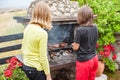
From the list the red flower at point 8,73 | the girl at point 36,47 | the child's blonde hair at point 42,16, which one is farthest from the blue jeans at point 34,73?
the red flower at point 8,73

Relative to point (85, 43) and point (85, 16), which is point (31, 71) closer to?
point (85, 43)

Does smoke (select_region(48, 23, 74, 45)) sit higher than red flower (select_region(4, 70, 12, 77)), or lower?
higher

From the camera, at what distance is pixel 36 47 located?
128 inches

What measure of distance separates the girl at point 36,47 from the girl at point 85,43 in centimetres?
75

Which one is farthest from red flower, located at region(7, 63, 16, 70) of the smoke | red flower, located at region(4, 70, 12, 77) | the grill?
the smoke

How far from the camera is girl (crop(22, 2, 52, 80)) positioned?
3191 mm

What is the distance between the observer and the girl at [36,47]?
3.19 metres

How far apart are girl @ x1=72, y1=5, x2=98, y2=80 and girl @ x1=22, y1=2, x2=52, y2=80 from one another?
75 centimetres

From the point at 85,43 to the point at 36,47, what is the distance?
38.7 inches

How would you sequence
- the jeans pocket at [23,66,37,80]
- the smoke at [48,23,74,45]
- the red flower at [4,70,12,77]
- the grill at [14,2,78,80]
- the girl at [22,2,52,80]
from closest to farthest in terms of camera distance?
1. the girl at [22,2,52,80]
2. the jeans pocket at [23,66,37,80]
3. the red flower at [4,70,12,77]
4. the grill at [14,2,78,80]
5. the smoke at [48,23,74,45]

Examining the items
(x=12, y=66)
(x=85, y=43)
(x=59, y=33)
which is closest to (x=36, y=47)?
(x=85, y=43)

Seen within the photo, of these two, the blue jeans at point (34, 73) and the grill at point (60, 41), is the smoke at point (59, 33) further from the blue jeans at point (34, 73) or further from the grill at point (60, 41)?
the blue jeans at point (34, 73)

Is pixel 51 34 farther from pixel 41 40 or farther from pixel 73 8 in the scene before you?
pixel 41 40

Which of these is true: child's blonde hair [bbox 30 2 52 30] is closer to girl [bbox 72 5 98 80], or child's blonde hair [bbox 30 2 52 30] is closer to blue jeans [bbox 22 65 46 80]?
A: blue jeans [bbox 22 65 46 80]
